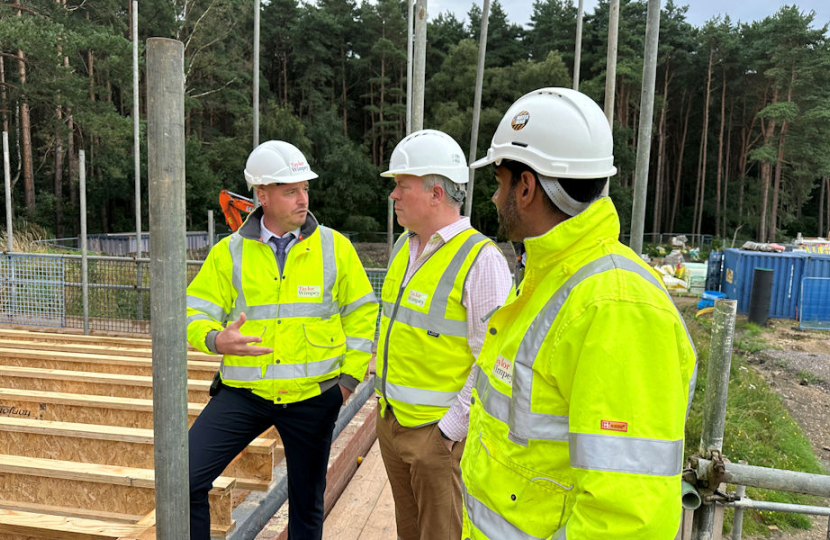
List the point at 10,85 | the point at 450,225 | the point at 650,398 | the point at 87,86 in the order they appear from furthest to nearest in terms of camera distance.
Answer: the point at 87,86, the point at 10,85, the point at 450,225, the point at 650,398

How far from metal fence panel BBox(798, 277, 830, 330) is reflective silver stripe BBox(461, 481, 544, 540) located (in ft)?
65.0

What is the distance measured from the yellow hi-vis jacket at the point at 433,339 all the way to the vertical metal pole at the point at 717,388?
101cm

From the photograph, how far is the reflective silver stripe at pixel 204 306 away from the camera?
3.02m

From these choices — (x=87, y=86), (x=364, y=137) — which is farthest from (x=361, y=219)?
(x=87, y=86)

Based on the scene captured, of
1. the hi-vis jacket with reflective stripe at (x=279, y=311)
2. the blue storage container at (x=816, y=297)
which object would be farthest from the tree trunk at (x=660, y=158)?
the hi-vis jacket with reflective stripe at (x=279, y=311)

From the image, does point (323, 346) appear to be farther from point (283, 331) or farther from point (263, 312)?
point (263, 312)

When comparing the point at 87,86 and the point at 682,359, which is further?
the point at 87,86

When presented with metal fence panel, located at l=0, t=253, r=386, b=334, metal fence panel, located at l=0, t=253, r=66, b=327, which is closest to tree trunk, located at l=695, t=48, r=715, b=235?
metal fence panel, located at l=0, t=253, r=386, b=334

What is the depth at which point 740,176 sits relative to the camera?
47.8m

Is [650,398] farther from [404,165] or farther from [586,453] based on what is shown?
[404,165]

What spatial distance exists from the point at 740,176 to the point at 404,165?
52.3m

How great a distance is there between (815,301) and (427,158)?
63.7 ft

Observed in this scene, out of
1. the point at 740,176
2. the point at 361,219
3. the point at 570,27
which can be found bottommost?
the point at 361,219

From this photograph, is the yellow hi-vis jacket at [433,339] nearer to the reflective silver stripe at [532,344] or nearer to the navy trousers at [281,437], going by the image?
the navy trousers at [281,437]
